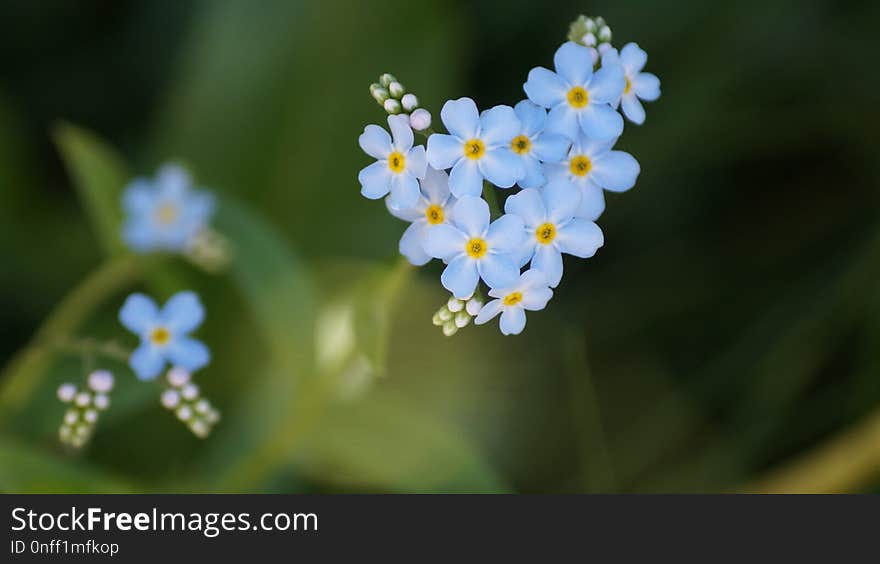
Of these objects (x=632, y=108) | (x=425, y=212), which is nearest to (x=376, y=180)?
(x=425, y=212)

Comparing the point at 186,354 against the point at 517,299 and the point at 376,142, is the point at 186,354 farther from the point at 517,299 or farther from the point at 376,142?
the point at 517,299

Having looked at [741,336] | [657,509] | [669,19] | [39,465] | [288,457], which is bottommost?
→ [657,509]

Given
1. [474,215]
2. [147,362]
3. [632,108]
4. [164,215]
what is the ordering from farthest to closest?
1. [164,215]
2. [147,362]
3. [632,108]
4. [474,215]

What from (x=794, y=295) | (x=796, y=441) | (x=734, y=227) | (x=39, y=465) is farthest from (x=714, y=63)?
(x=39, y=465)

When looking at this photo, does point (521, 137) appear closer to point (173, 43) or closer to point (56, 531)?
point (56, 531)

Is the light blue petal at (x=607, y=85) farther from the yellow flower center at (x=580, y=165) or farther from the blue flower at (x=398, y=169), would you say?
the blue flower at (x=398, y=169)
